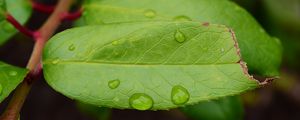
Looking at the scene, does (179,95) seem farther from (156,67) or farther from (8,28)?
(8,28)

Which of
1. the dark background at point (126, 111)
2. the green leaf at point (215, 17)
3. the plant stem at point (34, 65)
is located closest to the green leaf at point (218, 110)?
the green leaf at point (215, 17)

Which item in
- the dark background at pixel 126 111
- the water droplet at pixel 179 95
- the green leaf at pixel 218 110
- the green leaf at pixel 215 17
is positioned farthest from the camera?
the dark background at pixel 126 111

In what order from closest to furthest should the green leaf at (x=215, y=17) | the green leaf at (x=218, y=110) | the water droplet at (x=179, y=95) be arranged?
the water droplet at (x=179, y=95) < the green leaf at (x=215, y=17) < the green leaf at (x=218, y=110)

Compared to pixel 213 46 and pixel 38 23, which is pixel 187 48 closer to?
pixel 213 46

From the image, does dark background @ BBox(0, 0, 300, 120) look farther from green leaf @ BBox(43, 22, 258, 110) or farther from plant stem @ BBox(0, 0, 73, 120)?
green leaf @ BBox(43, 22, 258, 110)

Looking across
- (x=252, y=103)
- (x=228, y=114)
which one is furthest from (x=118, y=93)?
(x=252, y=103)

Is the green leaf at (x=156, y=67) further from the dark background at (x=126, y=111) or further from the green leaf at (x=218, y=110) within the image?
the dark background at (x=126, y=111)

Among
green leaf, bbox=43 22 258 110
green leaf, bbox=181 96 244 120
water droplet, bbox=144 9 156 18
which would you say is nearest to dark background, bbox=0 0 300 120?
green leaf, bbox=181 96 244 120
